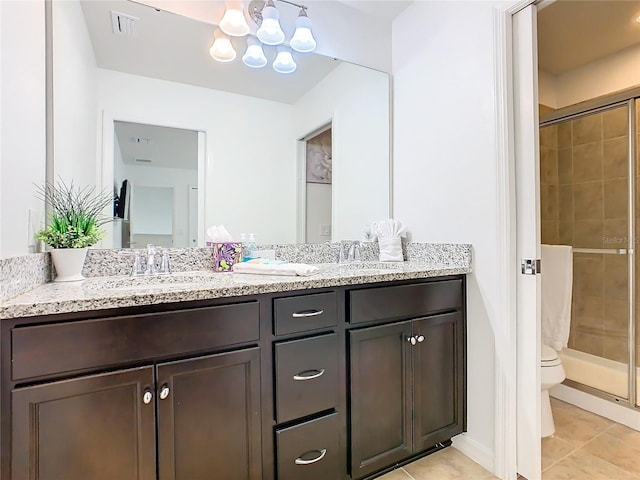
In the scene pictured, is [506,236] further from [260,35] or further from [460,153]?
[260,35]

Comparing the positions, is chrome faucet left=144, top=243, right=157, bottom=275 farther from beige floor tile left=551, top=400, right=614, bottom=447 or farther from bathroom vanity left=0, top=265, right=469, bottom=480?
beige floor tile left=551, top=400, right=614, bottom=447

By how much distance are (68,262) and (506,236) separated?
5.72 ft

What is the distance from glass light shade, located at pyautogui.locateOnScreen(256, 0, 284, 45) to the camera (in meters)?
1.72

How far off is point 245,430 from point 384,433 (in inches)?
24.3

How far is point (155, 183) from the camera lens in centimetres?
156

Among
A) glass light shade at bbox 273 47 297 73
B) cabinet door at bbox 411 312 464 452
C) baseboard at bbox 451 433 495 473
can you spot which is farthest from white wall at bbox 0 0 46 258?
baseboard at bbox 451 433 495 473

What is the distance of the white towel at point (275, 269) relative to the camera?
137 cm

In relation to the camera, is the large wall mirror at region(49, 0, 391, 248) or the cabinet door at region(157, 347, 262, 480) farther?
the large wall mirror at region(49, 0, 391, 248)

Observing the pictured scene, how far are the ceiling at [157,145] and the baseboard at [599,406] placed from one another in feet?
8.70

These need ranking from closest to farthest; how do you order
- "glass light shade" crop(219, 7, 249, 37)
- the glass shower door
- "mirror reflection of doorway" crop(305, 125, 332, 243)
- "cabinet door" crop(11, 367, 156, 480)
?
"cabinet door" crop(11, 367, 156, 480), "glass light shade" crop(219, 7, 249, 37), "mirror reflection of doorway" crop(305, 125, 332, 243), the glass shower door

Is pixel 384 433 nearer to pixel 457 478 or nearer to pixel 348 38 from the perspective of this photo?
pixel 457 478

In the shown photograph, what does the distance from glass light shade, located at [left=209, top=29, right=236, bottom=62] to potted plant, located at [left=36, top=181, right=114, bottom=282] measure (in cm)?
92

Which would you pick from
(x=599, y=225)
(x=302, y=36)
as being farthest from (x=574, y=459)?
(x=302, y=36)

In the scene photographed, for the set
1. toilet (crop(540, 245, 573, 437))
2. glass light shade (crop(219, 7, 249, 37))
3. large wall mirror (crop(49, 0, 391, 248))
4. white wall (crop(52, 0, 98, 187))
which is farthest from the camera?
toilet (crop(540, 245, 573, 437))
